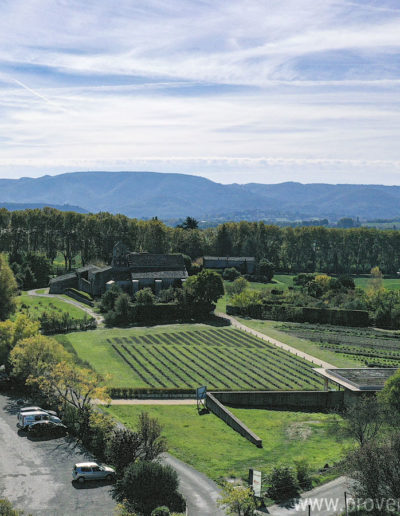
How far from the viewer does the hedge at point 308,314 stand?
99.4 metres

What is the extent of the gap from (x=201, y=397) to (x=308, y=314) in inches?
1973

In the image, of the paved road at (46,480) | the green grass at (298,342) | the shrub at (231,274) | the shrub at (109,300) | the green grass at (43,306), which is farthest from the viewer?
the shrub at (231,274)

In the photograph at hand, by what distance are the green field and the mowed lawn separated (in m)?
7.98

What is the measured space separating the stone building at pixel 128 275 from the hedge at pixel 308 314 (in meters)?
16.9

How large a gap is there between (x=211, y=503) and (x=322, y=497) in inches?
289

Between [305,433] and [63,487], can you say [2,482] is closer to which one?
[63,487]

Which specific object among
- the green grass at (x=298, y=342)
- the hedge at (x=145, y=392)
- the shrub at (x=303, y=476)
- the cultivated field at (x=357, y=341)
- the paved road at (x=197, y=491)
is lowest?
the cultivated field at (x=357, y=341)

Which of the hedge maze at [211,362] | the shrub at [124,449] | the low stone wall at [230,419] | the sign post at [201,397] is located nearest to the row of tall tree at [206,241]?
the hedge maze at [211,362]

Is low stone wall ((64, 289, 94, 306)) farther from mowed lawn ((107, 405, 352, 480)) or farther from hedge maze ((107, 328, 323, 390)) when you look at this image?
mowed lawn ((107, 405, 352, 480))

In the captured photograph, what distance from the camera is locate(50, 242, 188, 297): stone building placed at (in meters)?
110

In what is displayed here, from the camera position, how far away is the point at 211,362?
7031 cm

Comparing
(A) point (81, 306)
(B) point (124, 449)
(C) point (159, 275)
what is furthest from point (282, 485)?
(C) point (159, 275)

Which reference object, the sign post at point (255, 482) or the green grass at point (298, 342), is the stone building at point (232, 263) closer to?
the green grass at point (298, 342)

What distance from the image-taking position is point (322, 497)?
34.8m
